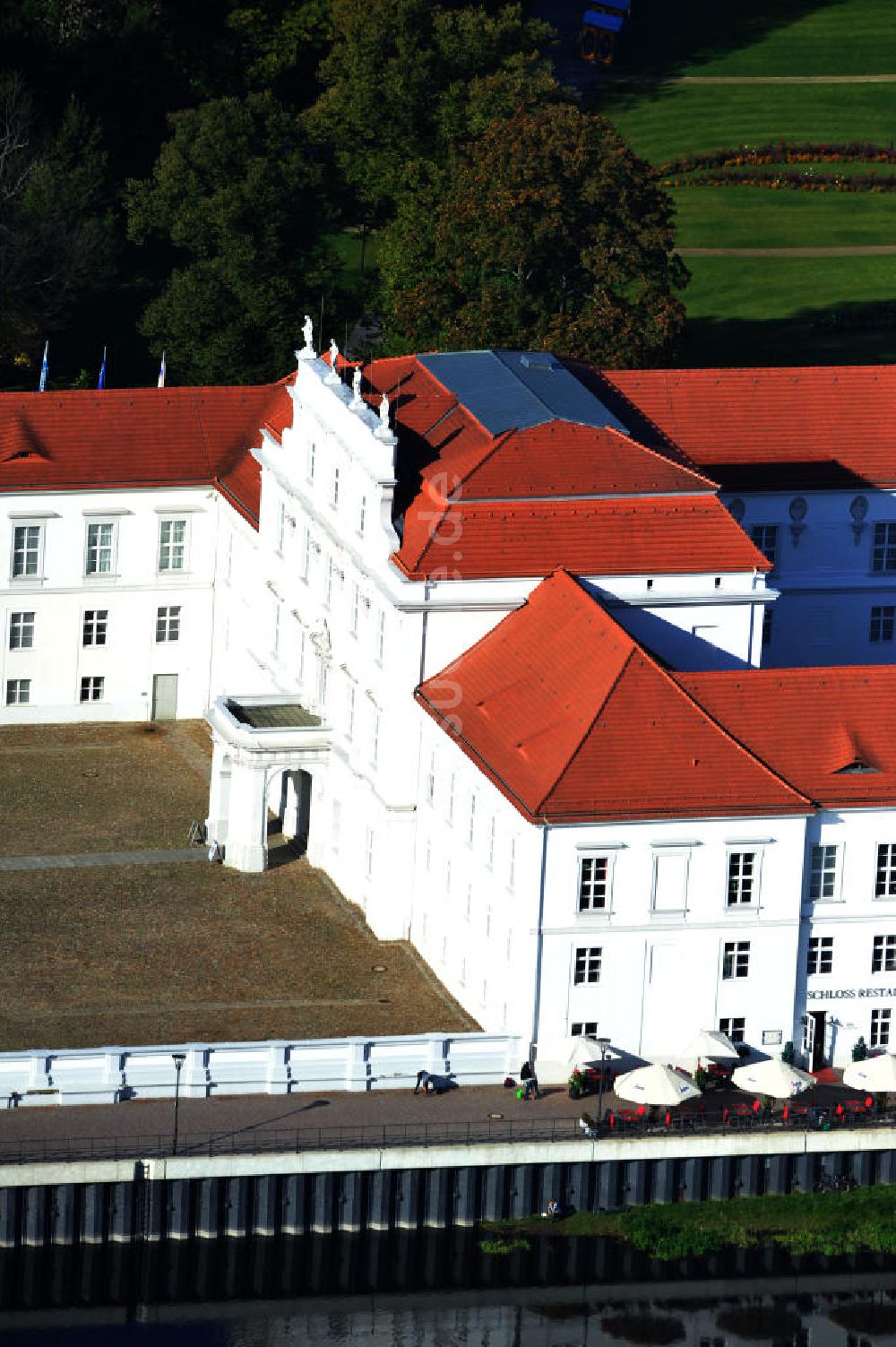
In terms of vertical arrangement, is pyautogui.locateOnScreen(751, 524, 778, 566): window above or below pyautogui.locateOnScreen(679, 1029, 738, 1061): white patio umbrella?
above

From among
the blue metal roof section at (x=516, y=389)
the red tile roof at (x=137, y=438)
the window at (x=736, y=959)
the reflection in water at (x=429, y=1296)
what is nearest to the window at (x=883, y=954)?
the window at (x=736, y=959)

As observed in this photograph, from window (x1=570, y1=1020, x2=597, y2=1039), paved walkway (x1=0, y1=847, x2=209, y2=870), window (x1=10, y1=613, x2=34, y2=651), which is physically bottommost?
window (x1=570, y1=1020, x2=597, y2=1039)

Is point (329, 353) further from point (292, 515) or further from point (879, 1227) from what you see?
point (879, 1227)

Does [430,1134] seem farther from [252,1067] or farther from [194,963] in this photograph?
[194,963]

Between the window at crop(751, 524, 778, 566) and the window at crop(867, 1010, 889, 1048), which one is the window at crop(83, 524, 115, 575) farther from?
the window at crop(867, 1010, 889, 1048)

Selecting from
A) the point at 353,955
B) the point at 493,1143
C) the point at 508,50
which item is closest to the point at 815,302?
the point at 508,50

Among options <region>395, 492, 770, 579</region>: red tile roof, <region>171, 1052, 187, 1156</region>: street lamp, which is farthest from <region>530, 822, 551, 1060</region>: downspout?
<region>395, 492, 770, 579</region>: red tile roof
